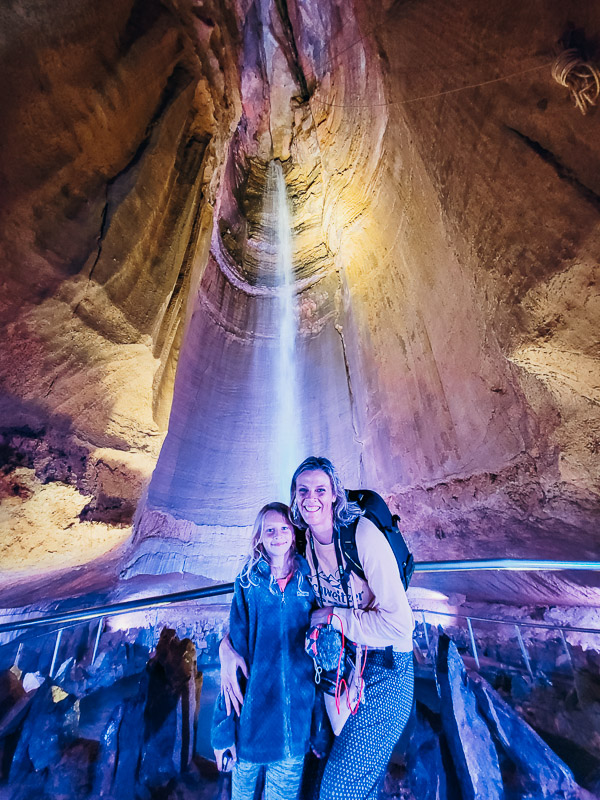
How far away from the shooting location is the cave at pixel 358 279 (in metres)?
2.22

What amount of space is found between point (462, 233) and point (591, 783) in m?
3.27

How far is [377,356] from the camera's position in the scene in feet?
17.7

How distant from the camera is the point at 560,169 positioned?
83.0 inches

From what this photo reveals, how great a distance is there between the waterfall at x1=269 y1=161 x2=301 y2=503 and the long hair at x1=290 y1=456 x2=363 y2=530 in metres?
5.28

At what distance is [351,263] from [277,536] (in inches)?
206

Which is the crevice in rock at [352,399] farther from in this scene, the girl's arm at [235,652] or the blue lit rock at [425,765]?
the girl's arm at [235,652]

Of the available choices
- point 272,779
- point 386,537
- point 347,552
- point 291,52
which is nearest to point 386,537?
point 386,537

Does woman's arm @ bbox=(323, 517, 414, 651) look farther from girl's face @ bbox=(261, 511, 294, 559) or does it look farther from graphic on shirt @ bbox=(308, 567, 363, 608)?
girl's face @ bbox=(261, 511, 294, 559)

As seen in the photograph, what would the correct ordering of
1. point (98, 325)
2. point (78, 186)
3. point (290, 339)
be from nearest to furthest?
point (78, 186), point (98, 325), point (290, 339)

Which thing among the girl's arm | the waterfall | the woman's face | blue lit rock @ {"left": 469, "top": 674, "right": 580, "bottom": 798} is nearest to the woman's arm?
the woman's face

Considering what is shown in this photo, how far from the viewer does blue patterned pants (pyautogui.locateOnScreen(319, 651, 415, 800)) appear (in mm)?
1367

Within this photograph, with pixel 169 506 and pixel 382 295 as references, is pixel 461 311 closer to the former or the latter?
pixel 382 295

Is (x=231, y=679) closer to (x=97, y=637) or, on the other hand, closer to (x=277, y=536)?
(x=277, y=536)

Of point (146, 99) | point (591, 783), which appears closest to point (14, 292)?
point (146, 99)
